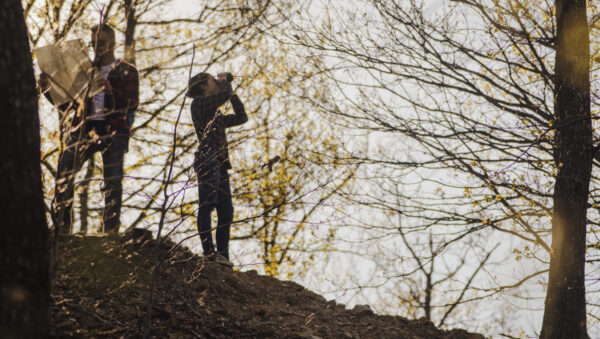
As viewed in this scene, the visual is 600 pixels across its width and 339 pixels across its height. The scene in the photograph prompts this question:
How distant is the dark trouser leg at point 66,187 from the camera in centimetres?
321

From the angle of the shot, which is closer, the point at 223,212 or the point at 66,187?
the point at 66,187

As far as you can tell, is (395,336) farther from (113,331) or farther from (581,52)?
(581,52)

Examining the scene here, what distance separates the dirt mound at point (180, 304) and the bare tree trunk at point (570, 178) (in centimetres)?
123

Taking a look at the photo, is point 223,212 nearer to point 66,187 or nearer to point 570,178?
point 66,187

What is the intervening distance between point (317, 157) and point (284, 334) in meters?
2.40

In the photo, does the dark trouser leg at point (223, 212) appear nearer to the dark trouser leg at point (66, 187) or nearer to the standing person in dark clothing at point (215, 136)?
the standing person in dark clothing at point (215, 136)

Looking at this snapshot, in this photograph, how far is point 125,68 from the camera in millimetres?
4691

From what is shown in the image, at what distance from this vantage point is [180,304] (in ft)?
14.2

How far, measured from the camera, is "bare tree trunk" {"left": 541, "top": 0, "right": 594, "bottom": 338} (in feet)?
15.6

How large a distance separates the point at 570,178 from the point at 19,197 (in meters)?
4.78

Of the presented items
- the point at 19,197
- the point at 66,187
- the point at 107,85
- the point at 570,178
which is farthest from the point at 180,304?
the point at 570,178

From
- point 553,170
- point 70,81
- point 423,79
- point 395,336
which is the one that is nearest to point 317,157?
point 423,79

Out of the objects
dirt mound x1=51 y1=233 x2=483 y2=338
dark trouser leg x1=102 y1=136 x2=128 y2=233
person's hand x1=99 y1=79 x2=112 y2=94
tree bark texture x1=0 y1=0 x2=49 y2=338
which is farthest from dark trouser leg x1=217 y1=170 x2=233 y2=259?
tree bark texture x1=0 y1=0 x2=49 y2=338

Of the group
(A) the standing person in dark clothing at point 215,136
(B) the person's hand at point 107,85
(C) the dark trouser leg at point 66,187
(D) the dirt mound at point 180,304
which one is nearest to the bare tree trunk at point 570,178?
(D) the dirt mound at point 180,304
